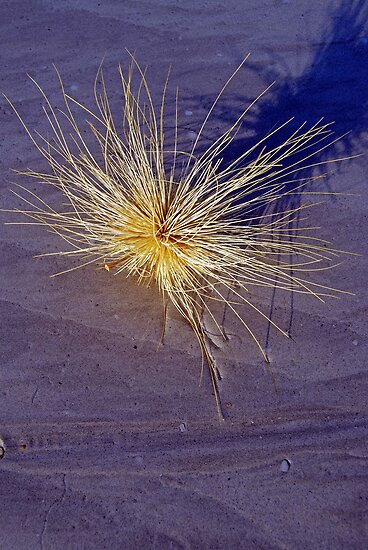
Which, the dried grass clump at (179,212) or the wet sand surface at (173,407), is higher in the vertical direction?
the dried grass clump at (179,212)

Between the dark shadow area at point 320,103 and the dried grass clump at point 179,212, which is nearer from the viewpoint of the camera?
the dried grass clump at point 179,212

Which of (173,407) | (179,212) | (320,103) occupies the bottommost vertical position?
(173,407)

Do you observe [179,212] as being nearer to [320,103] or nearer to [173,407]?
[173,407]

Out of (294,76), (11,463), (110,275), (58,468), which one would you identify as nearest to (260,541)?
(58,468)

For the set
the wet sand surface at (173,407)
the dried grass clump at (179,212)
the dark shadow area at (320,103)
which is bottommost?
the wet sand surface at (173,407)

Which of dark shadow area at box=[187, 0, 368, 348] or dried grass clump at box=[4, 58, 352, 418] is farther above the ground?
dark shadow area at box=[187, 0, 368, 348]

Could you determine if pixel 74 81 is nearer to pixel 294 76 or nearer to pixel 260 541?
pixel 294 76

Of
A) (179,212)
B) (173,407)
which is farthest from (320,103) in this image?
(173,407)
